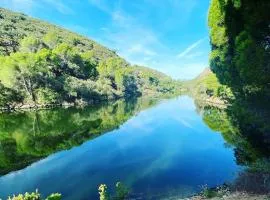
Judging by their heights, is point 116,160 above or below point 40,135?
below

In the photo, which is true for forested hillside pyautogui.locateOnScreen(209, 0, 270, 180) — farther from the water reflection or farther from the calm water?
the calm water

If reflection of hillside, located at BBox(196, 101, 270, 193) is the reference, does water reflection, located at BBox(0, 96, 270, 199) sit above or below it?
below

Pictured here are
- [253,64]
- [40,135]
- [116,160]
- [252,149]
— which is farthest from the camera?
[40,135]

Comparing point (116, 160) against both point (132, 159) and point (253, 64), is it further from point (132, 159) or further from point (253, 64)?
point (253, 64)

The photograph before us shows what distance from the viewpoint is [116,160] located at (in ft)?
112

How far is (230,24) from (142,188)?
27.6m

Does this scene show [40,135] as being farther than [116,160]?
Yes

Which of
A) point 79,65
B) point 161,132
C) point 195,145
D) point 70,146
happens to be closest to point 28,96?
point 79,65

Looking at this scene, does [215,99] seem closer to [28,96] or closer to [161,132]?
[28,96]

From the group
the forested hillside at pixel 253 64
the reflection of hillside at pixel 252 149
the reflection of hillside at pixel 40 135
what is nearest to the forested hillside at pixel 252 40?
the forested hillside at pixel 253 64

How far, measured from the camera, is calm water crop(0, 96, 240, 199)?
2475cm

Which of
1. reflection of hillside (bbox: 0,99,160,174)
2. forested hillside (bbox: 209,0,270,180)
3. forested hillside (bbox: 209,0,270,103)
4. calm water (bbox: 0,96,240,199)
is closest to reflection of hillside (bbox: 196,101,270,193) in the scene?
forested hillside (bbox: 209,0,270,180)

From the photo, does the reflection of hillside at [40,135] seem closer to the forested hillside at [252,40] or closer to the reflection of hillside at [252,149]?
the reflection of hillside at [252,149]

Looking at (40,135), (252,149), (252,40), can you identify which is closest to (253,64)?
(252,40)
